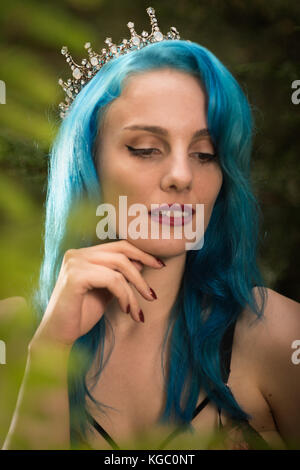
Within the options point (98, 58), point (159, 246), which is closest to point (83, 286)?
point (159, 246)

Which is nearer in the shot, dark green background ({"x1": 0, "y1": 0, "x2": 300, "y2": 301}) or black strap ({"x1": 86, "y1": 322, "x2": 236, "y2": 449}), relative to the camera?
black strap ({"x1": 86, "y1": 322, "x2": 236, "y2": 449})

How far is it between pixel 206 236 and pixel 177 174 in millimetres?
299

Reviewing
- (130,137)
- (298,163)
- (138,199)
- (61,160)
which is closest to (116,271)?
(138,199)

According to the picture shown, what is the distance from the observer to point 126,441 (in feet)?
3.86

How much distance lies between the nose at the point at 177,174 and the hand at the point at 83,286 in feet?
0.56

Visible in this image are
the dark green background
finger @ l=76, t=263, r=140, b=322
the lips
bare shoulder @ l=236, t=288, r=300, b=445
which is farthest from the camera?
the dark green background

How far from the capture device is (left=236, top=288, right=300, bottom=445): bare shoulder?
1235 millimetres

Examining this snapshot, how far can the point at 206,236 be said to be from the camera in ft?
4.44

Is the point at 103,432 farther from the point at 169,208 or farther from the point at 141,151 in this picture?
the point at 141,151

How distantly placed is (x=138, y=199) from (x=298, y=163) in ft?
2.43

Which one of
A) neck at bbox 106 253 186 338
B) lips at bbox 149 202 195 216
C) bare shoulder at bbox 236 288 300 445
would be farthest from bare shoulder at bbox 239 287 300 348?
lips at bbox 149 202 195 216

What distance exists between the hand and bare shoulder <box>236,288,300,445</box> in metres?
0.34

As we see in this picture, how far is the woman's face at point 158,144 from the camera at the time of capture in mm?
1105

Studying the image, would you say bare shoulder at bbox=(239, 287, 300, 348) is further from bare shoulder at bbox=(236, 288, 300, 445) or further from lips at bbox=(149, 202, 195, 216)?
lips at bbox=(149, 202, 195, 216)
